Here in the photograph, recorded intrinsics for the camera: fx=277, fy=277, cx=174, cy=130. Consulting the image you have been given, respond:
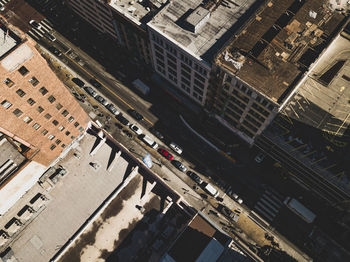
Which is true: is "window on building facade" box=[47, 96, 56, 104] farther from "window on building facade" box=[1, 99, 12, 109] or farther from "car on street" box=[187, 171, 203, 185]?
"car on street" box=[187, 171, 203, 185]

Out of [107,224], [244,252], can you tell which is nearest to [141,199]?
[107,224]

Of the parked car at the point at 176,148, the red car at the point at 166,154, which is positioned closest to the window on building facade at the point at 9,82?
the red car at the point at 166,154

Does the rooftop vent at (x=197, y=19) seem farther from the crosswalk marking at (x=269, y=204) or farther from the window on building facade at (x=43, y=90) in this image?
the crosswalk marking at (x=269, y=204)

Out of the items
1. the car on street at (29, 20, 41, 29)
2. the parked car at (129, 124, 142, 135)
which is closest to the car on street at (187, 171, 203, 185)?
the parked car at (129, 124, 142, 135)

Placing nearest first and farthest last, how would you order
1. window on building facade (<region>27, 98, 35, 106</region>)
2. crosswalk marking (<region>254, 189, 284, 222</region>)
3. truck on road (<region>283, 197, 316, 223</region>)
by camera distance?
window on building facade (<region>27, 98, 35, 106</region>) → truck on road (<region>283, 197, 316, 223</region>) → crosswalk marking (<region>254, 189, 284, 222</region>)

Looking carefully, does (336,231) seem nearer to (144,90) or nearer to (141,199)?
(141,199)

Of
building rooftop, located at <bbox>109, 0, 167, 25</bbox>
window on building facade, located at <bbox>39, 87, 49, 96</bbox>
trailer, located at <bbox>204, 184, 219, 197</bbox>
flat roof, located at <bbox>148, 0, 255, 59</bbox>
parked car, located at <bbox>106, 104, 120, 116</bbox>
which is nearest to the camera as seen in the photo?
window on building facade, located at <bbox>39, 87, 49, 96</bbox>
